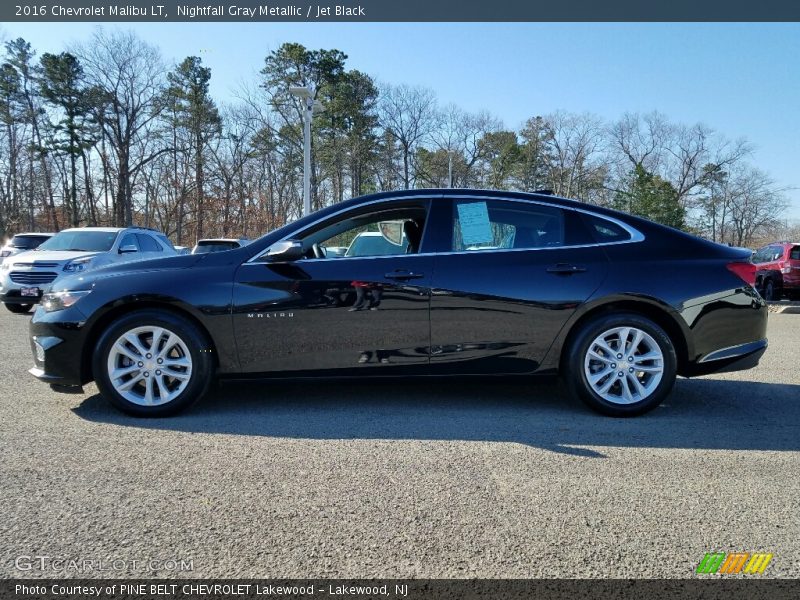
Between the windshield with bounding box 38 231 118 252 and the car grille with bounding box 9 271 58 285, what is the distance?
0.97 m

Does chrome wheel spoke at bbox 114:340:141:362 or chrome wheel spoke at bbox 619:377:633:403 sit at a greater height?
chrome wheel spoke at bbox 114:340:141:362

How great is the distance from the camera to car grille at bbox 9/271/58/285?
33.5ft

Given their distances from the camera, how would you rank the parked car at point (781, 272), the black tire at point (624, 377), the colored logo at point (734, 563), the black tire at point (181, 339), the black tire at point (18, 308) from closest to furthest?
1. the colored logo at point (734, 563)
2. the black tire at point (181, 339)
3. the black tire at point (624, 377)
4. the black tire at point (18, 308)
5. the parked car at point (781, 272)

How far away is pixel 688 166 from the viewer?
5159cm

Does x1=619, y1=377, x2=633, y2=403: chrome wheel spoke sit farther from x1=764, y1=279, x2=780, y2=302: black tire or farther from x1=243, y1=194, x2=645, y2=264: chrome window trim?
x1=764, y1=279, x2=780, y2=302: black tire

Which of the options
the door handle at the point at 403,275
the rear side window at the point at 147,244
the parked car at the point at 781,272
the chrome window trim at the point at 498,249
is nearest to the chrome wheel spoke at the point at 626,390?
the chrome window trim at the point at 498,249

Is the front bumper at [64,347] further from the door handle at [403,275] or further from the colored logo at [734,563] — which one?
the colored logo at [734,563]

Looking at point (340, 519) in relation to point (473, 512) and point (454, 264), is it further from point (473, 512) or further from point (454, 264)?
point (454, 264)

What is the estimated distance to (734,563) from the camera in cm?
208

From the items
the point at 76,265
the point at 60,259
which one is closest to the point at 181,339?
the point at 76,265

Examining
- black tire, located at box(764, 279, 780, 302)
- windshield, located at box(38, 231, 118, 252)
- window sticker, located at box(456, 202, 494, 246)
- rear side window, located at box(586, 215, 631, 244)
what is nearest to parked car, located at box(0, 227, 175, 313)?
windshield, located at box(38, 231, 118, 252)

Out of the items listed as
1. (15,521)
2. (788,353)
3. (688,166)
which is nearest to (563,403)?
(15,521)

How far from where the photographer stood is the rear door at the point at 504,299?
3840 mm

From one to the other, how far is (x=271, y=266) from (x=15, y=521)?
2065mm
